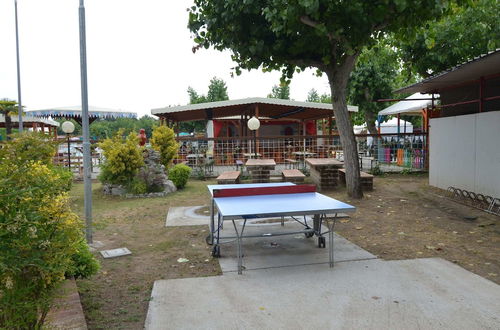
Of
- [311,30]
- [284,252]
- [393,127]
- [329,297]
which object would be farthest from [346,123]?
[393,127]

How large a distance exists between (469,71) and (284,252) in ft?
19.0

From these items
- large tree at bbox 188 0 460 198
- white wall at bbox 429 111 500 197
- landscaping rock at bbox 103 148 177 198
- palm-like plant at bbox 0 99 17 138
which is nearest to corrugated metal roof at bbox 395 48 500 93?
white wall at bbox 429 111 500 197

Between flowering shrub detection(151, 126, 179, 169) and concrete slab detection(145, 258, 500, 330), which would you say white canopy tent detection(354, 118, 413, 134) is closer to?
flowering shrub detection(151, 126, 179, 169)

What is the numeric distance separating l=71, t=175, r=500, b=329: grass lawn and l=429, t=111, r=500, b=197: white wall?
2.22ft

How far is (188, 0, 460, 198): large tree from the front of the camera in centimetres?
735

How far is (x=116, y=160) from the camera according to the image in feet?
34.9

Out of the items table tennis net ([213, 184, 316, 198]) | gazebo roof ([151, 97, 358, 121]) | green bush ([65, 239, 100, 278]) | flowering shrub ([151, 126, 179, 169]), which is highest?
gazebo roof ([151, 97, 358, 121])

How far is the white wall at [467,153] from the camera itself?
7.98 metres

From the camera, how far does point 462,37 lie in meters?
13.1

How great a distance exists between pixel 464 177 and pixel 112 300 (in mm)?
8196

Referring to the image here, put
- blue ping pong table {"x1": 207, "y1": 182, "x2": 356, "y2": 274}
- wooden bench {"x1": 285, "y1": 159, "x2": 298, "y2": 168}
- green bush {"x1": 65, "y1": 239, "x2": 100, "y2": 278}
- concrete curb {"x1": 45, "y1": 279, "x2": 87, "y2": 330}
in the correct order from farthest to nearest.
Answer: wooden bench {"x1": 285, "y1": 159, "x2": 298, "y2": 168} < blue ping pong table {"x1": 207, "y1": 182, "x2": 356, "y2": 274} < green bush {"x1": 65, "y1": 239, "x2": 100, "y2": 278} < concrete curb {"x1": 45, "y1": 279, "x2": 87, "y2": 330}

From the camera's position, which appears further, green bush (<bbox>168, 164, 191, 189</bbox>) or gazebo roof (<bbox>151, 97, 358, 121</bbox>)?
gazebo roof (<bbox>151, 97, 358, 121</bbox>)

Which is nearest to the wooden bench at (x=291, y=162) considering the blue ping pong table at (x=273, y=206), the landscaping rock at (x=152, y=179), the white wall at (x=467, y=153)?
the landscaping rock at (x=152, y=179)

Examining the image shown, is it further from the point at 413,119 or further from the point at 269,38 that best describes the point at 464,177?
the point at 413,119
